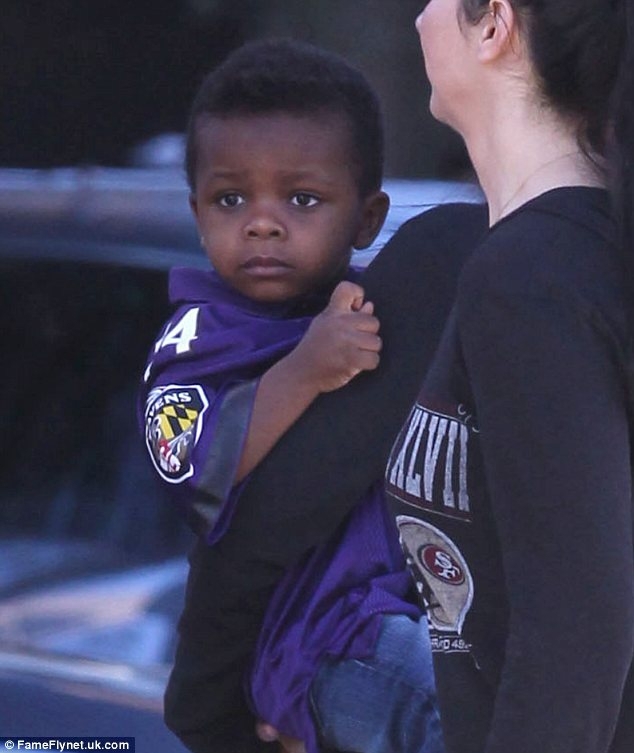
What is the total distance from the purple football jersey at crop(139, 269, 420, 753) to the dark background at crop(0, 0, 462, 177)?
165cm

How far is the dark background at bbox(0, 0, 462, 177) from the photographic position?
10.9ft

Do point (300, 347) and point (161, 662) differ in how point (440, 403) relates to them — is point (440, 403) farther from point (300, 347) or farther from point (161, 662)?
point (161, 662)

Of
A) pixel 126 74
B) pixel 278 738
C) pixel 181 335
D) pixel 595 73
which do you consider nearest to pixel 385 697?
pixel 278 738

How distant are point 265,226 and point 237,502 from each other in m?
0.34

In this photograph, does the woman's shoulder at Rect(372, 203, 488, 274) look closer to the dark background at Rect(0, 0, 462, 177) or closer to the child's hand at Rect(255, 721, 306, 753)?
the child's hand at Rect(255, 721, 306, 753)

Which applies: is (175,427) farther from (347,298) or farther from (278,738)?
(278,738)

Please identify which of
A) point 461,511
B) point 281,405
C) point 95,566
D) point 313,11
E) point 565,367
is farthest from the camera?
point 313,11

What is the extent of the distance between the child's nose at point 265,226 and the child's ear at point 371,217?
0.11m

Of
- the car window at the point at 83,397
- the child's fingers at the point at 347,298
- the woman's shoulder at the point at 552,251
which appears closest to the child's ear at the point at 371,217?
the child's fingers at the point at 347,298

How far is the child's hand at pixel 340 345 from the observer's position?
61.8 inches

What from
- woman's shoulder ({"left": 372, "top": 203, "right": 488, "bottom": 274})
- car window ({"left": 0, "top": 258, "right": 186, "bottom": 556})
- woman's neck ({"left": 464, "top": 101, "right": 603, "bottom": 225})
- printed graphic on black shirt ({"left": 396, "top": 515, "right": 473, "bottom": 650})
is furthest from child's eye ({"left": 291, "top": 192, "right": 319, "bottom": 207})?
car window ({"left": 0, "top": 258, "right": 186, "bottom": 556})

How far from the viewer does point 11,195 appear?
3.33 metres

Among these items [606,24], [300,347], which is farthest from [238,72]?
[606,24]

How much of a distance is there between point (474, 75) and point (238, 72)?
488mm
